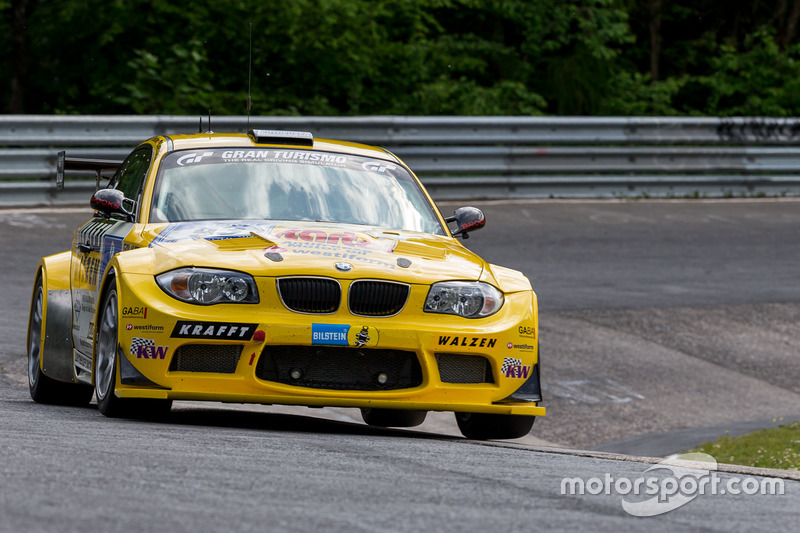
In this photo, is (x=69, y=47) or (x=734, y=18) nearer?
(x=69, y=47)

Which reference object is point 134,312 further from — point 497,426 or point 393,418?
point 393,418

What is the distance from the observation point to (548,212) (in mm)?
17469

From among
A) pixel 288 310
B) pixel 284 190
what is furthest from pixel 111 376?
pixel 284 190

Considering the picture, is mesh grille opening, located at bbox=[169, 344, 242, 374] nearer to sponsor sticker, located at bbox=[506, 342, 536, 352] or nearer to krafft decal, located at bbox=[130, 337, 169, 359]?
krafft decal, located at bbox=[130, 337, 169, 359]

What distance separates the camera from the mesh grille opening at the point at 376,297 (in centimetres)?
628

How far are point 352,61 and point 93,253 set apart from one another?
13784mm

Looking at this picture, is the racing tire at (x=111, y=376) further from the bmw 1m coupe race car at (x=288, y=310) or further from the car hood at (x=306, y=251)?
the car hood at (x=306, y=251)

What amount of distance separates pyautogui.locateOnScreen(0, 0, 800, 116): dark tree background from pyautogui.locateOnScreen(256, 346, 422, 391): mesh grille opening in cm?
1285

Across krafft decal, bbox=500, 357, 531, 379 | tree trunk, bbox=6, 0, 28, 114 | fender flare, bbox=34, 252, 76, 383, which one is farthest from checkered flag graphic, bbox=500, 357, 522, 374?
tree trunk, bbox=6, 0, 28, 114

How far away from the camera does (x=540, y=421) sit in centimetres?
1011

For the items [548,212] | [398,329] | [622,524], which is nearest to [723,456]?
[398,329]

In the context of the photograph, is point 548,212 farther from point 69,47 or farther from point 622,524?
point 622,524

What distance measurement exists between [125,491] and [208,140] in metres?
3.94

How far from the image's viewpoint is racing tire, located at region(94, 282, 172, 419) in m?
6.33
